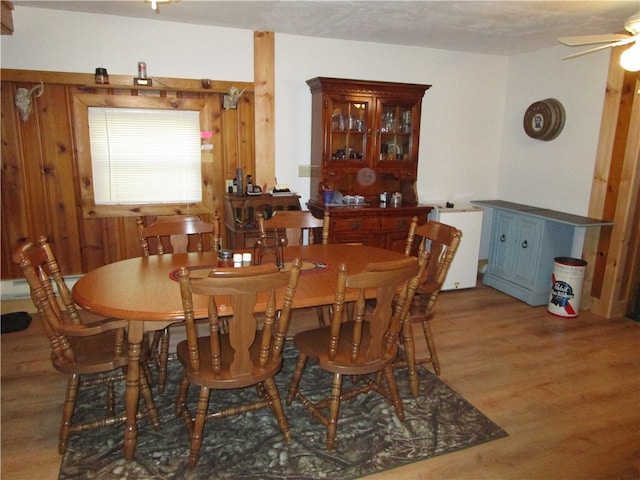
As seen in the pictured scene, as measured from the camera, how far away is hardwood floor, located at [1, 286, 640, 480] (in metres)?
2.12

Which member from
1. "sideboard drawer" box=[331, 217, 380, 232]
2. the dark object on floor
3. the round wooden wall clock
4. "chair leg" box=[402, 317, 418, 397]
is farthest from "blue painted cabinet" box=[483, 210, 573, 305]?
the dark object on floor

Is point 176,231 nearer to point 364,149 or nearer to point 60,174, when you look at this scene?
point 60,174

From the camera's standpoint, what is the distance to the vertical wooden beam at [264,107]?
4.11 m

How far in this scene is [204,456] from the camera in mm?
2137

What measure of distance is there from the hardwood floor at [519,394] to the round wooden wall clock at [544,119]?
176 centimetres

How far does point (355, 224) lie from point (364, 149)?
740mm

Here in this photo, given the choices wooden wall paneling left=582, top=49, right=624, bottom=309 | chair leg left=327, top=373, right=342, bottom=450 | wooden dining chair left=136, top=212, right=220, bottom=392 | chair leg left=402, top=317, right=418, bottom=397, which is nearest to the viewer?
chair leg left=327, top=373, right=342, bottom=450

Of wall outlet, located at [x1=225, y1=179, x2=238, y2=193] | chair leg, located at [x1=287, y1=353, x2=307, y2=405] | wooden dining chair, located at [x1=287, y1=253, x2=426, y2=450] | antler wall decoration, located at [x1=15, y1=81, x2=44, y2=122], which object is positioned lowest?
chair leg, located at [x1=287, y1=353, x2=307, y2=405]

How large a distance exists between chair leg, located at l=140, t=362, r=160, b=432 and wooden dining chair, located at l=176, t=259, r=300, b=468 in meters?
0.15

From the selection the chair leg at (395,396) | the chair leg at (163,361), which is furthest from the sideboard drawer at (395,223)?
the chair leg at (163,361)

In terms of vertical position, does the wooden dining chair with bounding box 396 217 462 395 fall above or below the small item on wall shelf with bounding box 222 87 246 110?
below

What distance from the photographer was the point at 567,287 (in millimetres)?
3947

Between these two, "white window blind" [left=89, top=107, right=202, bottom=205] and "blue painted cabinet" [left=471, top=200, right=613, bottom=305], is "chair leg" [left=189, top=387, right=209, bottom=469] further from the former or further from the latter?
"blue painted cabinet" [left=471, top=200, right=613, bottom=305]

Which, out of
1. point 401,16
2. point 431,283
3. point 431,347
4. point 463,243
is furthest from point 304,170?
point 431,347
